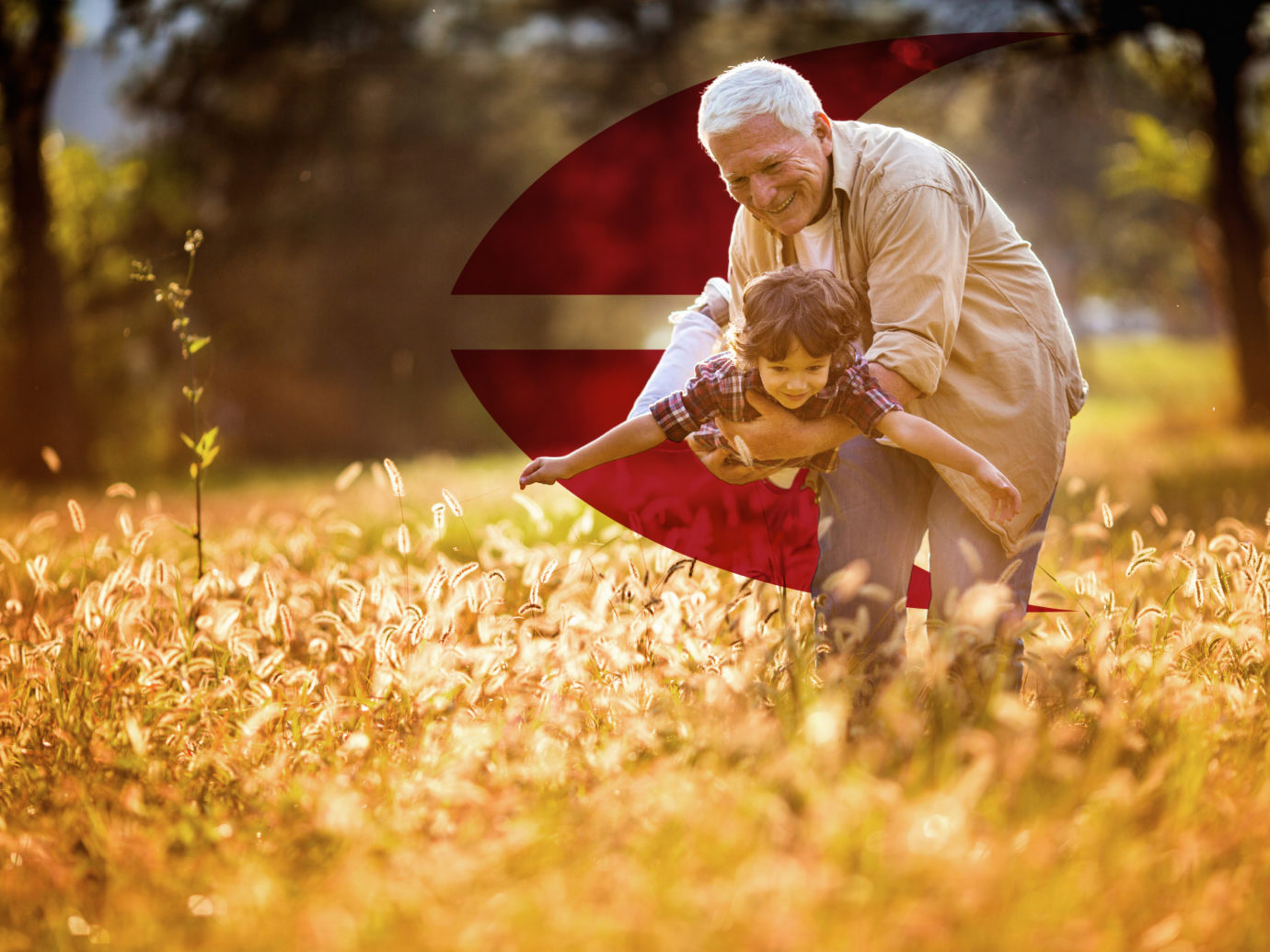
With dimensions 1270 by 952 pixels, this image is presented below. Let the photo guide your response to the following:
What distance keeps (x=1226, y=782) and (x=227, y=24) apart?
60.7ft

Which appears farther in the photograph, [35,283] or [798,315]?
[35,283]

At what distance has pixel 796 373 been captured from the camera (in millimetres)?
3361

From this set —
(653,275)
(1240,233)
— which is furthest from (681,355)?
(1240,233)

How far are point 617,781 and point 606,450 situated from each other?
3.59 feet

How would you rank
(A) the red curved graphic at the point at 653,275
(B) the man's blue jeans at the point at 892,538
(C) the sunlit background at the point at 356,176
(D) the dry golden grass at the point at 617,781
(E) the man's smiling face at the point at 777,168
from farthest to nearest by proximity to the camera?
(C) the sunlit background at the point at 356,176, (A) the red curved graphic at the point at 653,275, (B) the man's blue jeans at the point at 892,538, (E) the man's smiling face at the point at 777,168, (D) the dry golden grass at the point at 617,781

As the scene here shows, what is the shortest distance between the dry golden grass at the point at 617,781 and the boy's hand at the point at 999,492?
0.80 ft

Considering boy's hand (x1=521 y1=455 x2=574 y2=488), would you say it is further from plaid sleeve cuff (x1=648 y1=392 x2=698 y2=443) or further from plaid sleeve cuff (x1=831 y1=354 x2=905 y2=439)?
plaid sleeve cuff (x1=831 y1=354 x2=905 y2=439)

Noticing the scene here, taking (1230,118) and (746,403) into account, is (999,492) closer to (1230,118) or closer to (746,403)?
(746,403)

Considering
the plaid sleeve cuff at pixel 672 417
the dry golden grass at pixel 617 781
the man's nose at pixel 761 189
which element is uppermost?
the man's nose at pixel 761 189

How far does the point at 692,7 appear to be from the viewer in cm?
1789

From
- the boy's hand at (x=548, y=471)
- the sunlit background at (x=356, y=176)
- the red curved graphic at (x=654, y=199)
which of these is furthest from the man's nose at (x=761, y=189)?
the sunlit background at (x=356, y=176)

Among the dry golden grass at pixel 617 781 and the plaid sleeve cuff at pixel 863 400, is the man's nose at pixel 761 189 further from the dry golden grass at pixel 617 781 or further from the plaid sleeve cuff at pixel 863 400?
the dry golden grass at pixel 617 781

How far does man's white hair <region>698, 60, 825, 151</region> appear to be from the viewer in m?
3.29

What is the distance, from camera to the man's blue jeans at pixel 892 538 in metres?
3.55
